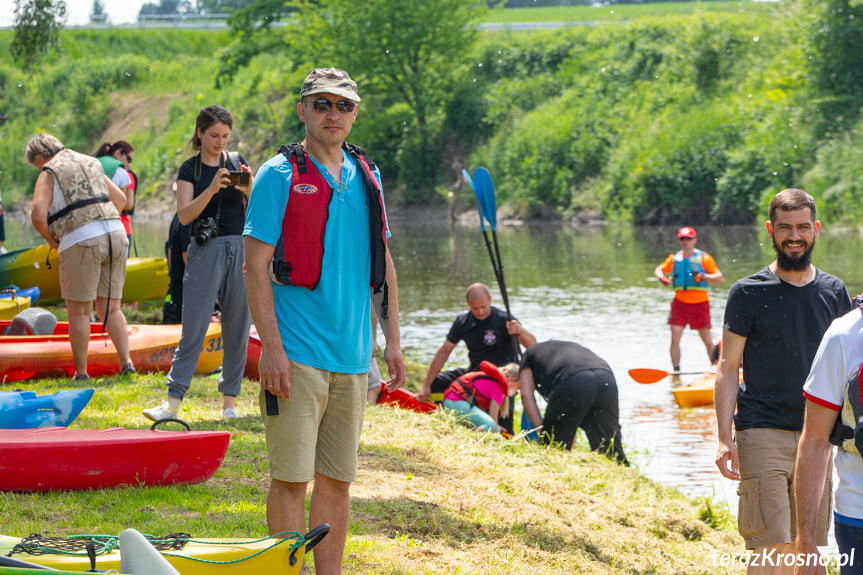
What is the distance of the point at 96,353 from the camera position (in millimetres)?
7336

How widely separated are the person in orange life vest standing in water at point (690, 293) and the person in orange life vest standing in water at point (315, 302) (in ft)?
26.3

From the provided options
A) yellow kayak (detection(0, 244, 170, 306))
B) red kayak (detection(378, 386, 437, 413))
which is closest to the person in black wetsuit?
red kayak (detection(378, 386, 437, 413))

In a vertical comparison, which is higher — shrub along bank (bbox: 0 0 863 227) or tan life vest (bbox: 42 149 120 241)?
shrub along bank (bbox: 0 0 863 227)

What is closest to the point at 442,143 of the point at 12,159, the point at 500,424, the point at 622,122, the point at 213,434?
the point at 622,122

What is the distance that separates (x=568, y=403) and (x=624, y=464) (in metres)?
0.60

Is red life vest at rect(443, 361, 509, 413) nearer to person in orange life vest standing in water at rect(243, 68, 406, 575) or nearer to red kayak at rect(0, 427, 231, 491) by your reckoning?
red kayak at rect(0, 427, 231, 491)

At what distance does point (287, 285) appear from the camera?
11.0ft

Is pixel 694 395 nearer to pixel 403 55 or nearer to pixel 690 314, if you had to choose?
pixel 690 314

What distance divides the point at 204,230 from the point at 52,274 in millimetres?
5823

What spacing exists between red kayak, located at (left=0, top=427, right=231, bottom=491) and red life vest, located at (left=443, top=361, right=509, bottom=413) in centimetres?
314

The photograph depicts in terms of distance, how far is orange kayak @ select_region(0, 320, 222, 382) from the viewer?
7062 mm

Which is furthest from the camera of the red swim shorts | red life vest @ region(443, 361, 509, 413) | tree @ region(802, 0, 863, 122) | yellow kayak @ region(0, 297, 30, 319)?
tree @ region(802, 0, 863, 122)

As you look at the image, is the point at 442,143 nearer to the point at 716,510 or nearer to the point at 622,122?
the point at 622,122

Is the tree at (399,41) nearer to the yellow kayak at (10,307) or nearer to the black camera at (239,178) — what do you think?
the yellow kayak at (10,307)
